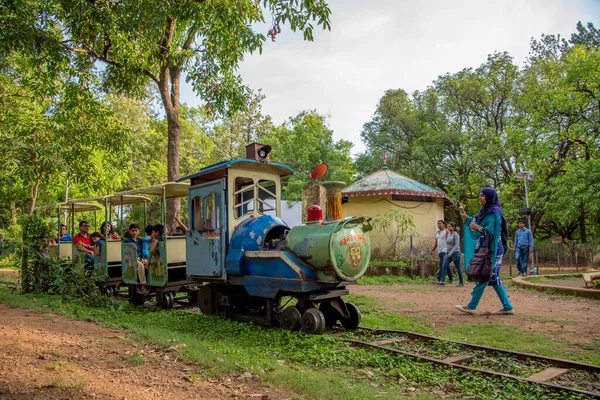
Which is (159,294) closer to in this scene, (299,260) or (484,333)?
(299,260)

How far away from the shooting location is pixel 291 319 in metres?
7.16

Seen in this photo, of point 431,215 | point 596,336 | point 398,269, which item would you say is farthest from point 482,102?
point 596,336

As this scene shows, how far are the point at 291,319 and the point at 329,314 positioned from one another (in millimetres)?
772

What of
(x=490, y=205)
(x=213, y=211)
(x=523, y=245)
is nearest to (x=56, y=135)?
(x=213, y=211)

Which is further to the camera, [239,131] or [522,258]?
[239,131]

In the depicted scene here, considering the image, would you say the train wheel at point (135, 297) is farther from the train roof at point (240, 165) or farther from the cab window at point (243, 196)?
the cab window at point (243, 196)

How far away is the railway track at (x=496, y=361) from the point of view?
471cm

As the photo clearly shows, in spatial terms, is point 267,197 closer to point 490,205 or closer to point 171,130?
point 490,205

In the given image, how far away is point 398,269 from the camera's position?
1580 centimetres

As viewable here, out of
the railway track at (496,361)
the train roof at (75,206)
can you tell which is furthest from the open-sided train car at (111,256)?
the railway track at (496,361)

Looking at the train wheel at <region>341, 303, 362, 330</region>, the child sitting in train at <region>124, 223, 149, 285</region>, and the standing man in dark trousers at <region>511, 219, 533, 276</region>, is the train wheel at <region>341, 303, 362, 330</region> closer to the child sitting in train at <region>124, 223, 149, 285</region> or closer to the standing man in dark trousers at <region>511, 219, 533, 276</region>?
the child sitting in train at <region>124, 223, 149, 285</region>

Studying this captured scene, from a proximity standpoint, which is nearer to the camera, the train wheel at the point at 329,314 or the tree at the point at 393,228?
the train wheel at the point at 329,314

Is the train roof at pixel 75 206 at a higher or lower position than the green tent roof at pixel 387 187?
lower

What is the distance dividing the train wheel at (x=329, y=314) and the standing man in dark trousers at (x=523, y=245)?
9263mm
